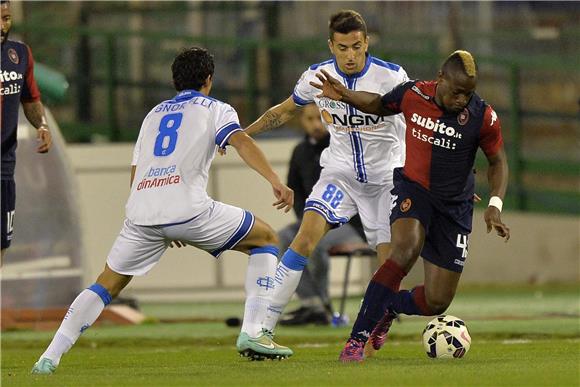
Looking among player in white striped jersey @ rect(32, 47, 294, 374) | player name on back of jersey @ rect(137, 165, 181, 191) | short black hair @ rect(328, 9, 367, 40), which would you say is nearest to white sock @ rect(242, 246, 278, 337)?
player in white striped jersey @ rect(32, 47, 294, 374)

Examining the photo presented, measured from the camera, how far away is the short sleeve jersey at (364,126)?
37.3ft

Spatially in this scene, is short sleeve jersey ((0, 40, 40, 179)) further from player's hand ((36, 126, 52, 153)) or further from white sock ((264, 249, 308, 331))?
white sock ((264, 249, 308, 331))

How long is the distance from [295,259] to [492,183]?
63.9 inches

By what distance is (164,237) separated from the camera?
1003 centimetres

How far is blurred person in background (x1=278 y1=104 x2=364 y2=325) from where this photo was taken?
15.4m

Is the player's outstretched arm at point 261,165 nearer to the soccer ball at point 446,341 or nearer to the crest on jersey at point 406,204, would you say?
the crest on jersey at point 406,204

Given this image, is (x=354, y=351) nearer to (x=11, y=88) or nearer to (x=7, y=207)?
(x=7, y=207)

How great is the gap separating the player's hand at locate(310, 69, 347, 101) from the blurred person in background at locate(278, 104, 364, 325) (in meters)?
4.48

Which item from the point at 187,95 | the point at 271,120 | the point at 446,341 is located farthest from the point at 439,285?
the point at 187,95

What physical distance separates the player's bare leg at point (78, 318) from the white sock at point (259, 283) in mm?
861

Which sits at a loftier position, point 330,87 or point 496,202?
point 330,87

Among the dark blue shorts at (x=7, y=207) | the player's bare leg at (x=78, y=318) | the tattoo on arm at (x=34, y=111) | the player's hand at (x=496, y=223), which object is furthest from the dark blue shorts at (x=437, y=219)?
the dark blue shorts at (x=7, y=207)

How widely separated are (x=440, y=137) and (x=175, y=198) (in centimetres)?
183

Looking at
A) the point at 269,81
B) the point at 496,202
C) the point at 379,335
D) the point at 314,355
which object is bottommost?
the point at 269,81
